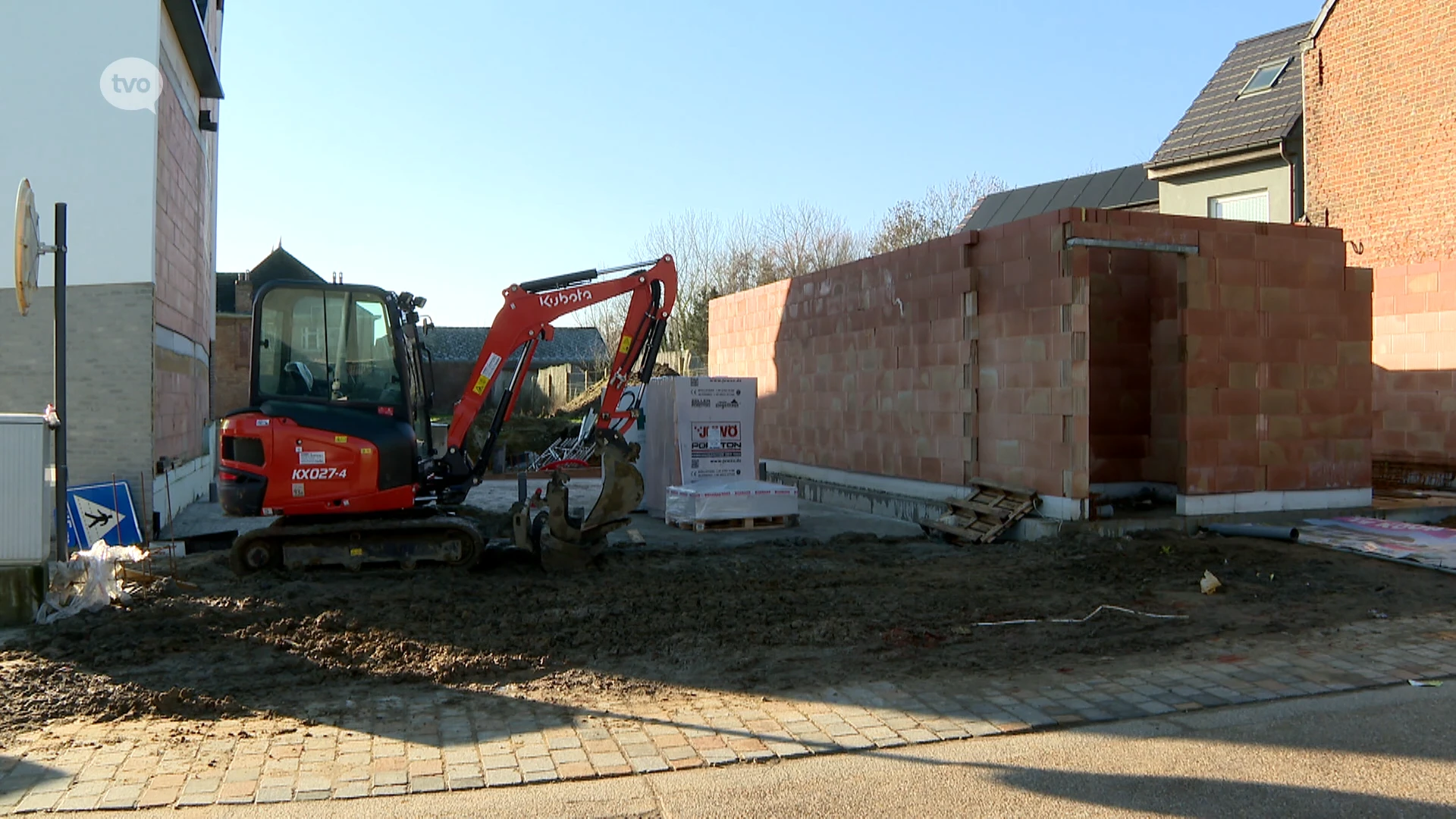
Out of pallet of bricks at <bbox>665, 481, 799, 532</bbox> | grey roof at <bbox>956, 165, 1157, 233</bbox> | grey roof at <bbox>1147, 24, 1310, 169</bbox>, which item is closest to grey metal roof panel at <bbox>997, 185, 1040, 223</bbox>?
grey roof at <bbox>956, 165, 1157, 233</bbox>

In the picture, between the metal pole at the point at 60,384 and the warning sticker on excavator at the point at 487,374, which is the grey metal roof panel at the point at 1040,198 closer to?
the warning sticker on excavator at the point at 487,374

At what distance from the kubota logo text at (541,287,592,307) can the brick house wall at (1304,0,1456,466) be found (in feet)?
39.7

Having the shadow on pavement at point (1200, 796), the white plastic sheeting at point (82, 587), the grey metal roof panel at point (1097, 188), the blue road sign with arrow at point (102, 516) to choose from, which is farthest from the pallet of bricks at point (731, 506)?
the grey metal roof panel at point (1097, 188)

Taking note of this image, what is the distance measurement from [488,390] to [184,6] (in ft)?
22.5

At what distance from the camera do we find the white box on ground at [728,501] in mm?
13781

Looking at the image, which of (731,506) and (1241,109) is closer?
(731,506)

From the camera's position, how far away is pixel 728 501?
13867 millimetres

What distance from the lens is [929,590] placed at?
9.34 metres

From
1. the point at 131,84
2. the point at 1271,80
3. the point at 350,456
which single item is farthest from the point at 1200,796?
the point at 1271,80

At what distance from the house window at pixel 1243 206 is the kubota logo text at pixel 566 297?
1537 centimetres

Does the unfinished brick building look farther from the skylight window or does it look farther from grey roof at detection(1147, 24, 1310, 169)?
the skylight window

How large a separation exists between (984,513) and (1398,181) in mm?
9876

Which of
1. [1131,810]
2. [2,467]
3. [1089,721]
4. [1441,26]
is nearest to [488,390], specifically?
[2,467]

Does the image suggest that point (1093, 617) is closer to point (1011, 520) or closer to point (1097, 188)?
point (1011, 520)
